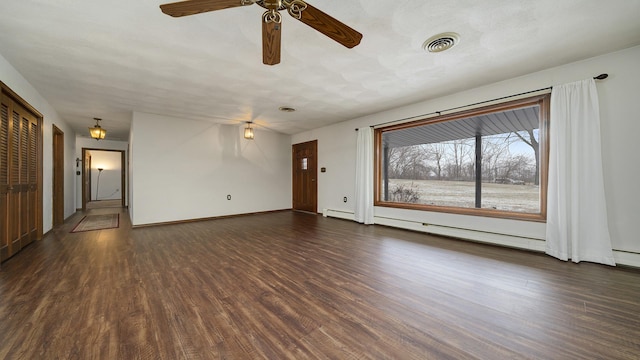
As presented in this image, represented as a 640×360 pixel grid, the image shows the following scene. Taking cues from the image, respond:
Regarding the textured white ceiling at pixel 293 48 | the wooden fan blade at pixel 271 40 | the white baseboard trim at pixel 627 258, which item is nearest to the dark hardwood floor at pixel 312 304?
the white baseboard trim at pixel 627 258

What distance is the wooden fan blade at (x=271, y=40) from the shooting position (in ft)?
5.81

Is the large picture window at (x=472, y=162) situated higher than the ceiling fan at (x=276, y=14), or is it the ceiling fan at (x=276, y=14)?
the ceiling fan at (x=276, y=14)

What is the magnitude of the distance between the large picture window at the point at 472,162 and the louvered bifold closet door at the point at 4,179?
565 centimetres

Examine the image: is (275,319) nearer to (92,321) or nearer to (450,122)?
(92,321)

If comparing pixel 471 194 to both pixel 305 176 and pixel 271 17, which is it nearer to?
pixel 271 17

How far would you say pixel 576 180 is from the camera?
9.57ft

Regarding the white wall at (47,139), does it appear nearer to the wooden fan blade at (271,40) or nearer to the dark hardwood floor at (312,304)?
the dark hardwood floor at (312,304)

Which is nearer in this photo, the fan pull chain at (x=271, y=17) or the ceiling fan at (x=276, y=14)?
the ceiling fan at (x=276, y=14)

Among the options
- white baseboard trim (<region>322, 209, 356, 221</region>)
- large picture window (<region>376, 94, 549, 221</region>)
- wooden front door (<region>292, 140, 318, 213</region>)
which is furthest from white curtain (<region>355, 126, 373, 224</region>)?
wooden front door (<region>292, 140, 318, 213</region>)

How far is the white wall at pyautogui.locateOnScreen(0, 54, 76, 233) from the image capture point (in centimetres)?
301

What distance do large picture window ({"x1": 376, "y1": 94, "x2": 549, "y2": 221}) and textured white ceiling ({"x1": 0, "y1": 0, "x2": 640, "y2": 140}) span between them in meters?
0.69

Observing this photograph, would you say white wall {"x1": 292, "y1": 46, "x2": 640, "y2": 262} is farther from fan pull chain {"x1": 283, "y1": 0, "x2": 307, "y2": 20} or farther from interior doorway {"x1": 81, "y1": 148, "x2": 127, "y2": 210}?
interior doorway {"x1": 81, "y1": 148, "x2": 127, "y2": 210}

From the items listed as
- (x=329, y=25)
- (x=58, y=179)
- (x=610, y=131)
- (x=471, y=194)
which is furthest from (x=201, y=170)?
(x=610, y=131)

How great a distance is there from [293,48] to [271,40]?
77cm
